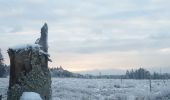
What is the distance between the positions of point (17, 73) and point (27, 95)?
6.89 feet

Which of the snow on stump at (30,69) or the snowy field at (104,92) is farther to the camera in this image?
the snowy field at (104,92)

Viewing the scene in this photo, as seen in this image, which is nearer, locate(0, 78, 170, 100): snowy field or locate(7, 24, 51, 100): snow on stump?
locate(7, 24, 51, 100): snow on stump

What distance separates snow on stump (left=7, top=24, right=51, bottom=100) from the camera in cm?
1050

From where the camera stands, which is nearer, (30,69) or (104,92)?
(30,69)

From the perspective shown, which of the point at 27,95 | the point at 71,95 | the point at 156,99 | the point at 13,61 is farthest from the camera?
the point at 71,95

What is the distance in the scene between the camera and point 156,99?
33.5 metres

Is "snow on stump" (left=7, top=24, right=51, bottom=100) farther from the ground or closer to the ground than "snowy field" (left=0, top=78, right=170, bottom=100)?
farther from the ground

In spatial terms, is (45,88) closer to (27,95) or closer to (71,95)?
(27,95)

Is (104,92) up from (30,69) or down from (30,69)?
down

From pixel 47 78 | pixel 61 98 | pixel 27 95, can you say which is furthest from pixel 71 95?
pixel 27 95

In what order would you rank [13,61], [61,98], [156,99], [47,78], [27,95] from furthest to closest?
[61,98] < [156,99] < [47,78] < [13,61] < [27,95]

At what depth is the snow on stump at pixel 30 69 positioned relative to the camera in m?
10.5

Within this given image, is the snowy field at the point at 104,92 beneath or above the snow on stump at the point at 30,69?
beneath

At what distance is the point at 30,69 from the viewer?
10820 mm
